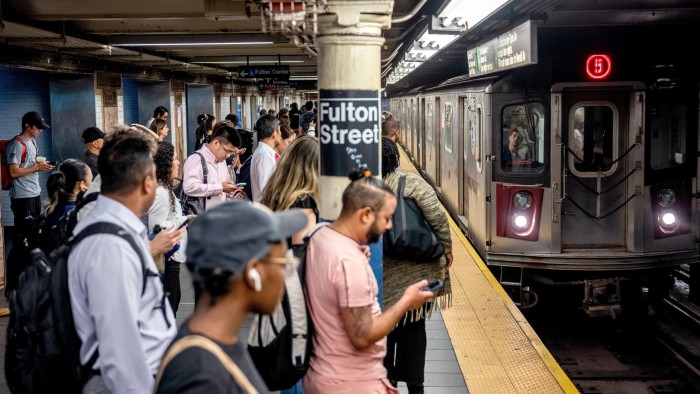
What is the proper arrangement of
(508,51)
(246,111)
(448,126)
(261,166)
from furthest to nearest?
(246,111) < (448,126) < (508,51) < (261,166)

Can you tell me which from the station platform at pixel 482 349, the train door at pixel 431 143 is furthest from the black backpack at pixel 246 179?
the train door at pixel 431 143

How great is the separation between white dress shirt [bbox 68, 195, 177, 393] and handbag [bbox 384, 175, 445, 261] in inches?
71.1

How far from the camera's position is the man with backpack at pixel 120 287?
2633mm

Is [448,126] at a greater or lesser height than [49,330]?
greater

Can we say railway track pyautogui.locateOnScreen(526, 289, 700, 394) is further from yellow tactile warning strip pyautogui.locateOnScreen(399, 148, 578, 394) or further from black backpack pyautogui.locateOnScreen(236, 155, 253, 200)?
black backpack pyautogui.locateOnScreen(236, 155, 253, 200)

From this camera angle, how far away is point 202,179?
6.13 metres

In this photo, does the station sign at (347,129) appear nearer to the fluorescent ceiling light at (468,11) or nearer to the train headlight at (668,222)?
the fluorescent ceiling light at (468,11)

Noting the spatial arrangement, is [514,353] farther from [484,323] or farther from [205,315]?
[205,315]

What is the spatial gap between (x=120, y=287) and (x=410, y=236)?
205 centimetres

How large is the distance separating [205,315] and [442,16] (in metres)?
5.19

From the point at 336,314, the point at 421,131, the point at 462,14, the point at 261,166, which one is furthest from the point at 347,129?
the point at 421,131

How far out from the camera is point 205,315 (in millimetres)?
1871

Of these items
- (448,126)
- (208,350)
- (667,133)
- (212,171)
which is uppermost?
(448,126)

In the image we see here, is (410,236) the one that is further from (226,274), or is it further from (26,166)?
(26,166)
